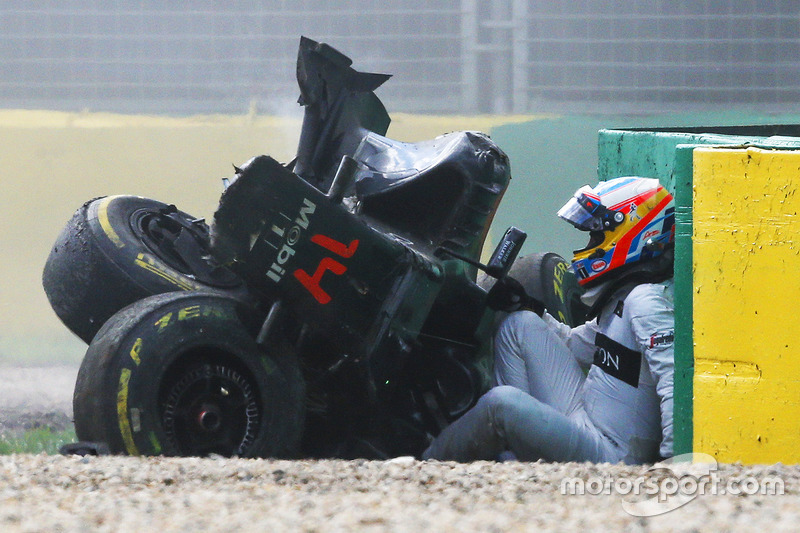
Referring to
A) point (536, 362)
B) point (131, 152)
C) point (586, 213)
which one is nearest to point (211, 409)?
point (536, 362)

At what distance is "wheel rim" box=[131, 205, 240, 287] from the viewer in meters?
5.65

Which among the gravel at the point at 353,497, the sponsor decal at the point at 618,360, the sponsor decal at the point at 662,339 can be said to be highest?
the sponsor decal at the point at 662,339

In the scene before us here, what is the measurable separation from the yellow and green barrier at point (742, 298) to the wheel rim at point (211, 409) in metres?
1.81

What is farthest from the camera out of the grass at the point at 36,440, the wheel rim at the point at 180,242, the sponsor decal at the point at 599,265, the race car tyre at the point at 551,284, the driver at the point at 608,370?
the grass at the point at 36,440

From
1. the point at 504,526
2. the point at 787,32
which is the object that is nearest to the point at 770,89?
the point at 787,32

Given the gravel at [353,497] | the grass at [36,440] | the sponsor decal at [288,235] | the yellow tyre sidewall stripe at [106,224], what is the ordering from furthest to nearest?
the grass at [36,440]
the yellow tyre sidewall stripe at [106,224]
the sponsor decal at [288,235]
the gravel at [353,497]

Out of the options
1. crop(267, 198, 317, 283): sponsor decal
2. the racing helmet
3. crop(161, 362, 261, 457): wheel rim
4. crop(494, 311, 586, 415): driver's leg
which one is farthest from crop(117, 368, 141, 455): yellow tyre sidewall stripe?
the racing helmet

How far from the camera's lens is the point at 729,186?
13.5ft

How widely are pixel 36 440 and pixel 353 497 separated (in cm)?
408

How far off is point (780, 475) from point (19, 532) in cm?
231

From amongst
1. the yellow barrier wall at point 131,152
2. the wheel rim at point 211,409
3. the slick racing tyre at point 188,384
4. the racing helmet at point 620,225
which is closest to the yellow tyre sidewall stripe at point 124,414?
the slick racing tyre at point 188,384

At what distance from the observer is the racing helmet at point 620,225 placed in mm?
5035

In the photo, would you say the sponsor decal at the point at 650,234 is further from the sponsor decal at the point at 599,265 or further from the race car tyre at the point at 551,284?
the race car tyre at the point at 551,284

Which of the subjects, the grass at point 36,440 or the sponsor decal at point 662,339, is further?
the grass at point 36,440
